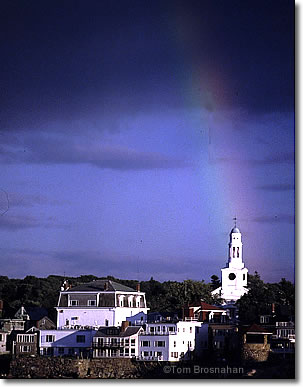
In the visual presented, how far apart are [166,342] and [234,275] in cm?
917

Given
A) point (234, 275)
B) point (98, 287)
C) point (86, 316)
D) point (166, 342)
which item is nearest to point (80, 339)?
point (86, 316)

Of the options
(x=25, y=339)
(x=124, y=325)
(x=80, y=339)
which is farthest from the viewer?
(x=25, y=339)

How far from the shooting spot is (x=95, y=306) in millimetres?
27984

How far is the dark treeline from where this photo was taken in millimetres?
30469

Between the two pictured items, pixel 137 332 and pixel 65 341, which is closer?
pixel 137 332

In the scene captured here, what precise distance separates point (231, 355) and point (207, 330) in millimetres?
1493

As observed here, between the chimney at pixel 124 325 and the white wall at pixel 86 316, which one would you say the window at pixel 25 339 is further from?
the chimney at pixel 124 325

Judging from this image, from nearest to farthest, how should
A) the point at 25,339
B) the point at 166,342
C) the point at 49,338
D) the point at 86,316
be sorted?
the point at 166,342 < the point at 49,338 < the point at 25,339 < the point at 86,316

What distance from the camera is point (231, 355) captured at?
84.4 feet

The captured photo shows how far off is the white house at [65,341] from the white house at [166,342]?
170 cm

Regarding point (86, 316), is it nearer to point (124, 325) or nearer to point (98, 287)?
point (98, 287)

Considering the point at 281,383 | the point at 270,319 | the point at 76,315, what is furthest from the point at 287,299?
the point at 281,383

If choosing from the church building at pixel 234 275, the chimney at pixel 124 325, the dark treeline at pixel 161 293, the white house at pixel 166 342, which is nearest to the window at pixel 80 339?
the chimney at pixel 124 325

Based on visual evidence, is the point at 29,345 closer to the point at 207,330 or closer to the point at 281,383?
the point at 207,330
